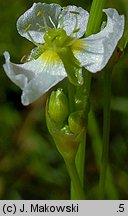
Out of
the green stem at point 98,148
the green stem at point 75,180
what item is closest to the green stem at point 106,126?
the green stem at point 75,180

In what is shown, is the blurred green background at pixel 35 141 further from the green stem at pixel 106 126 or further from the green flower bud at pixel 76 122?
the green flower bud at pixel 76 122

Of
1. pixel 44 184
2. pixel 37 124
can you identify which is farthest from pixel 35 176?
pixel 37 124

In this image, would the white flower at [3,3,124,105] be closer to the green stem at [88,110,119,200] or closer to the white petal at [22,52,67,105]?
the white petal at [22,52,67,105]

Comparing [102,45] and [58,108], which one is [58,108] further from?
[102,45]

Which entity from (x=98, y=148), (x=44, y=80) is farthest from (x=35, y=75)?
(x=98, y=148)

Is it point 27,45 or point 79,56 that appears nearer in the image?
point 79,56

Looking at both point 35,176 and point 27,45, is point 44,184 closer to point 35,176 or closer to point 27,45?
point 35,176
